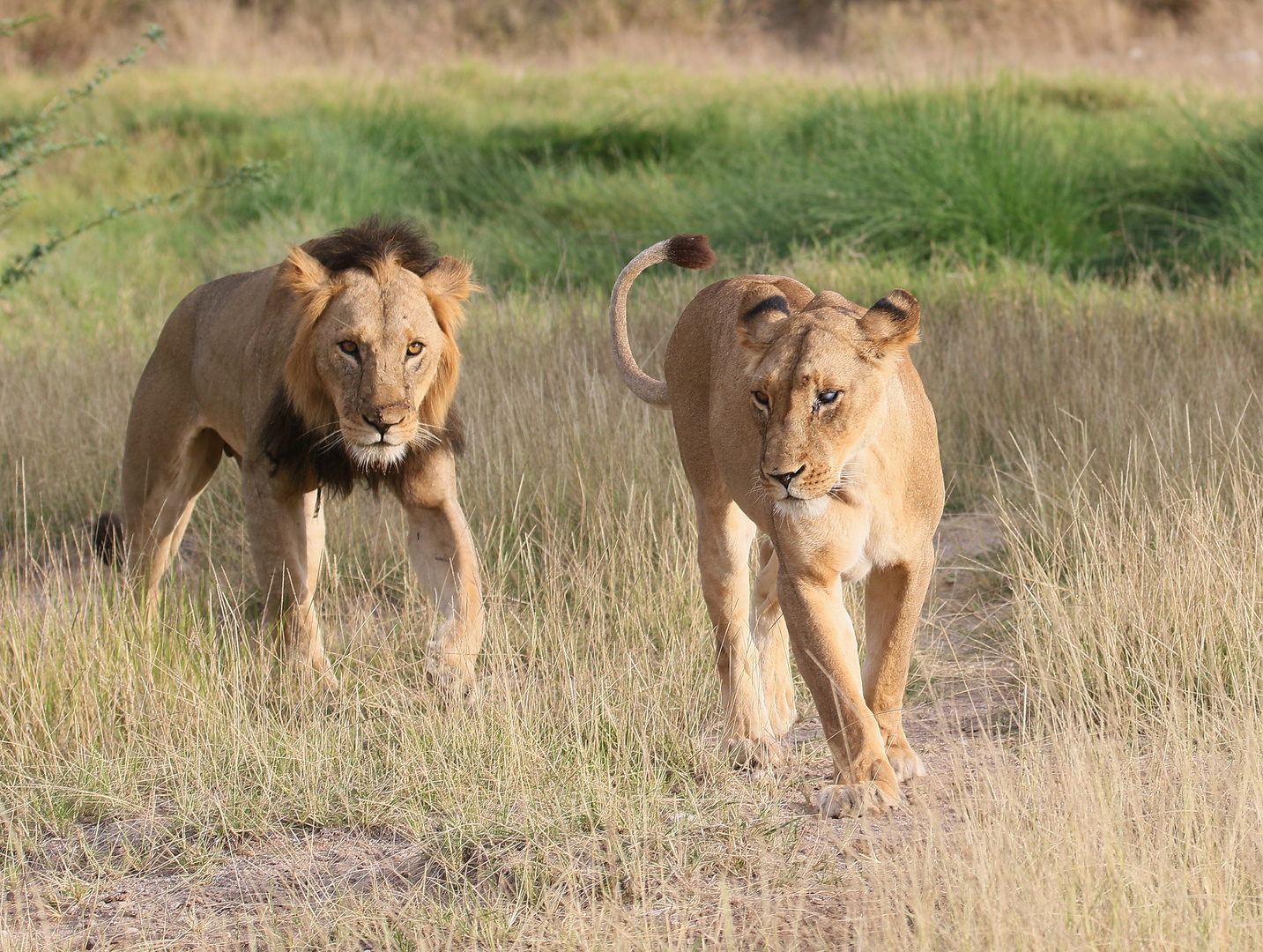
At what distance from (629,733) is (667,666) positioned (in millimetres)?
389

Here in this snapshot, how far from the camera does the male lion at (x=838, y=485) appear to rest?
280 cm

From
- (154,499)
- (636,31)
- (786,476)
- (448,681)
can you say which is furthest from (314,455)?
(636,31)

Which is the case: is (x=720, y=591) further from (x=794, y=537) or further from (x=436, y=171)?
(x=436, y=171)

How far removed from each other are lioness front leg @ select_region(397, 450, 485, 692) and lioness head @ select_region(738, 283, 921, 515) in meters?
1.29

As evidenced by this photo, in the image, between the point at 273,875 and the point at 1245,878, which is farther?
the point at 273,875

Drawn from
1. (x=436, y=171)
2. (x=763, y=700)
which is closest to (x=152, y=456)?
(x=763, y=700)

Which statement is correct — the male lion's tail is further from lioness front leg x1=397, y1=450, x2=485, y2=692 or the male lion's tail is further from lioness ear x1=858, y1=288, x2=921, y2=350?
lioness ear x1=858, y1=288, x2=921, y2=350

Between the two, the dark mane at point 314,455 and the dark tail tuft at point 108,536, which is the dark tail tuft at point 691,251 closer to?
the dark mane at point 314,455

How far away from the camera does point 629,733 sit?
11.2 feet

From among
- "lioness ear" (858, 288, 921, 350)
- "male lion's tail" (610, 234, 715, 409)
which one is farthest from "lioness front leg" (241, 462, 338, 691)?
"lioness ear" (858, 288, 921, 350)

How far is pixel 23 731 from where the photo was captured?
349 centimetres

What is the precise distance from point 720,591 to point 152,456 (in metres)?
2.00

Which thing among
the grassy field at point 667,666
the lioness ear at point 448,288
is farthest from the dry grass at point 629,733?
the lioness ear at point 448,288

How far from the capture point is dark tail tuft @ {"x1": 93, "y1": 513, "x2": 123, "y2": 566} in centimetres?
477
